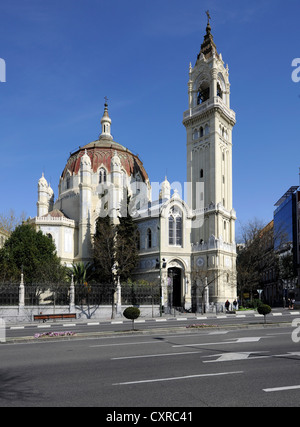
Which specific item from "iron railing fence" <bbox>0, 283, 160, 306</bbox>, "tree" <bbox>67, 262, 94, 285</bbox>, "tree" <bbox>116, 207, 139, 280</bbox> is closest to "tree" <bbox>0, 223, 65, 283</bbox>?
"tree" <bbox>67, 262, 94, 285</bbox>

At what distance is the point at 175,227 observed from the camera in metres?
47.0

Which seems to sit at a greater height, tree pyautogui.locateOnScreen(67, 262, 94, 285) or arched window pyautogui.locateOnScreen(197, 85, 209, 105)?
arched window pyautogui.locateOnScreen(197, 85, 209, 105)

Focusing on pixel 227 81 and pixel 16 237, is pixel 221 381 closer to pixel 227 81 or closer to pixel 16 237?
pixel 16 237

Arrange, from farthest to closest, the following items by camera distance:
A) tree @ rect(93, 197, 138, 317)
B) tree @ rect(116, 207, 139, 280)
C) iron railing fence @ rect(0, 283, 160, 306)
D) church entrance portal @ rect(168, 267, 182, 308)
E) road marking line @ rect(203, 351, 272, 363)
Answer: church entrance portal @ rect(168, 267, 182, 308) → tree @ rect(116, 207, 139, 280) → tree @ rect(93, 197, 138, 317) → iron railing fence @ rect(0, 283, 160, 306) → road marking line @ rect(203, 351, 272, 363)

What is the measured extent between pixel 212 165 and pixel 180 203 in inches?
320

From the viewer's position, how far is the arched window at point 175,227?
46.9m

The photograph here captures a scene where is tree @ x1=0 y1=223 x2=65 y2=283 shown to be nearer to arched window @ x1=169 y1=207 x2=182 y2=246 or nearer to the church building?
the church building

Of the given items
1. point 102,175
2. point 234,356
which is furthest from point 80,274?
point 234,356

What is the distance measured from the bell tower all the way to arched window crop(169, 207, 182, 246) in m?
2.87

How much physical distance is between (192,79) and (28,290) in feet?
128

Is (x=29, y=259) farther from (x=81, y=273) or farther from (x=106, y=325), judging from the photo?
(x=106, y=325)

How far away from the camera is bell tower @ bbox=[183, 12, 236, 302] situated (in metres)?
47.4

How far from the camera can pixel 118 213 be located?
171ft
